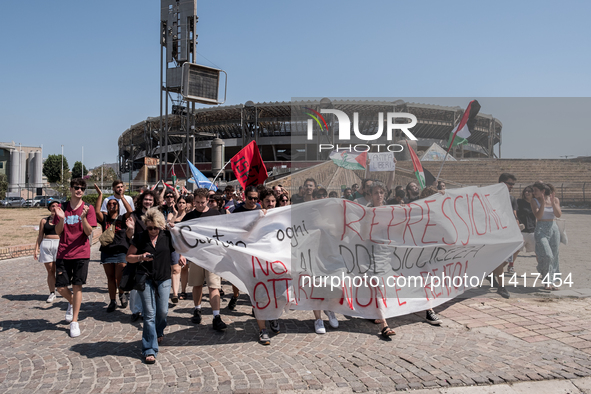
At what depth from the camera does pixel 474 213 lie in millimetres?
6520

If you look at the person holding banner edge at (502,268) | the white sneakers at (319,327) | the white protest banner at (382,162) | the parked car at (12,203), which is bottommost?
the parked car at (12,203)

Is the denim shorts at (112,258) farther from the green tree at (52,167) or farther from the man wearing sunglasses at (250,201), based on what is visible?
the green tree at (52,167)

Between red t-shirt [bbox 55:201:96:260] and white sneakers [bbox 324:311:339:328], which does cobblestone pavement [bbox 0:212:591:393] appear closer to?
white sneakers [bbox 324:311:339:328]

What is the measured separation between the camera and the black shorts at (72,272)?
207 inches

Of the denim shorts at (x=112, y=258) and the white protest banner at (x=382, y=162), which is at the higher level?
the white protest banner at (x=382, y=162)

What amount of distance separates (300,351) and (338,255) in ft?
4.31

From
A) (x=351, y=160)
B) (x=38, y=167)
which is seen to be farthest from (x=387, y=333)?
(x=38, y=167)

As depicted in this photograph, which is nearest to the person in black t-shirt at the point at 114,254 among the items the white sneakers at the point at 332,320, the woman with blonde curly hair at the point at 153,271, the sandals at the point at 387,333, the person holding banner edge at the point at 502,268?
the woman with blonde curly hair at the point at 153,271

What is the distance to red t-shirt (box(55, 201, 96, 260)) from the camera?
530 cm

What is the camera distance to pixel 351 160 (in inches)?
535

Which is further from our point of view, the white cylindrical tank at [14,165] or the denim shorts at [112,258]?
the white cylindrical tank at [14,165]

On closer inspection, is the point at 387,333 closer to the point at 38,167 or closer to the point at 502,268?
the point at 502,268

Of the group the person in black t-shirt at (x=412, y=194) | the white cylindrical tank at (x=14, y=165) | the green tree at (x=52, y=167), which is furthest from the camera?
the green tree at (x=52, y=167)

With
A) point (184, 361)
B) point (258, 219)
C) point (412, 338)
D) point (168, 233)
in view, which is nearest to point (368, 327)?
point (412, 338)
